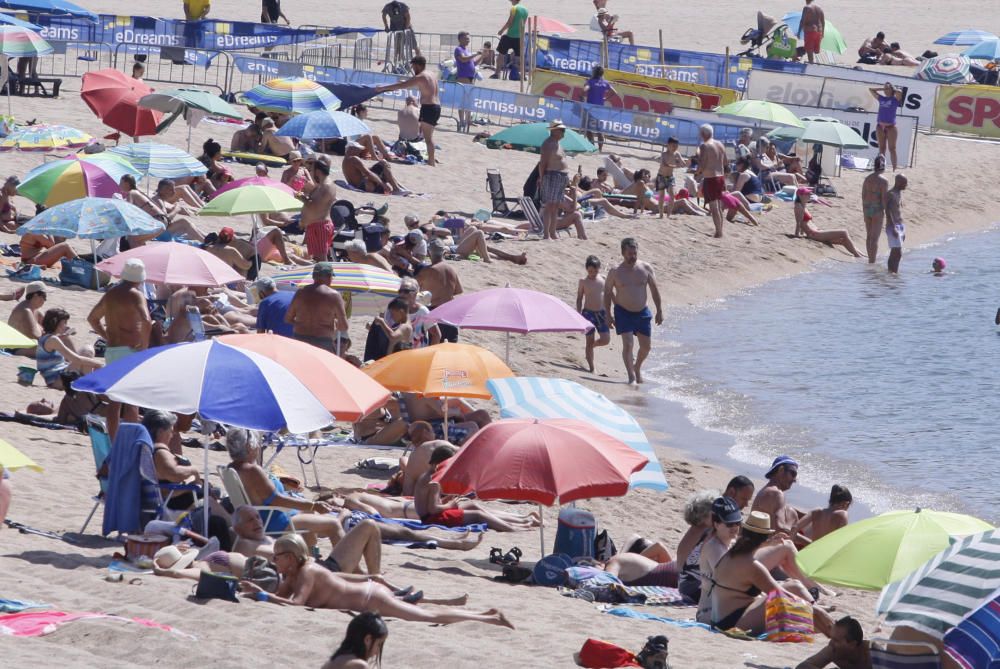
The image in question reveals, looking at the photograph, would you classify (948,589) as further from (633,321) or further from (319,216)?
(319,216)

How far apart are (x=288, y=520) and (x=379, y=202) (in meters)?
10.9

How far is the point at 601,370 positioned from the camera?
15328mm

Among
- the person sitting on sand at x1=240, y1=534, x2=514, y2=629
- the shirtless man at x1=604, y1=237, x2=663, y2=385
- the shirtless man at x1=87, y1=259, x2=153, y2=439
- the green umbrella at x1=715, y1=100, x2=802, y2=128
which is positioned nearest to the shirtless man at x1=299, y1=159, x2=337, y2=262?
the shirtless man at x1=604, y1=237, x2=663, y2=385

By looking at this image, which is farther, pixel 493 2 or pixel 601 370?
pixel 493 2

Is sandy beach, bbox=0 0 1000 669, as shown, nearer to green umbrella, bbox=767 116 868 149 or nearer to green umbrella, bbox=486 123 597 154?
green umbrella, bbox=486 123 597 154

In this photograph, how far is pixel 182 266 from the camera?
11.8 m

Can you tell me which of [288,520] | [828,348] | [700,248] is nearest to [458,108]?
[700,248]

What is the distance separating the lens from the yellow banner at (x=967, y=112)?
29.0 meters

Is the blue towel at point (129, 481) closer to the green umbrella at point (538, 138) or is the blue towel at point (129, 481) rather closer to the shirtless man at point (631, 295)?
the shirtless man at point (631, 295)

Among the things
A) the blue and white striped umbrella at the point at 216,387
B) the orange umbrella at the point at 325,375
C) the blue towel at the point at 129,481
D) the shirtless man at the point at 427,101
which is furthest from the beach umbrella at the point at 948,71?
the blue towel at the point at 129,481

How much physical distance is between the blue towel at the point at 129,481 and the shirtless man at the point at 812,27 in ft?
83.4

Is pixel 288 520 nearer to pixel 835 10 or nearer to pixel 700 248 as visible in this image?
pixel 700 248

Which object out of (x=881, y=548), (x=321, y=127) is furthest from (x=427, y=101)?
(x=881, y=548)

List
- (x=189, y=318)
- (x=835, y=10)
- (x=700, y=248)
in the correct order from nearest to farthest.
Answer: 1. (x=189, y=318)
2. (x=700, y=248)
3. (x=835, y=10)
